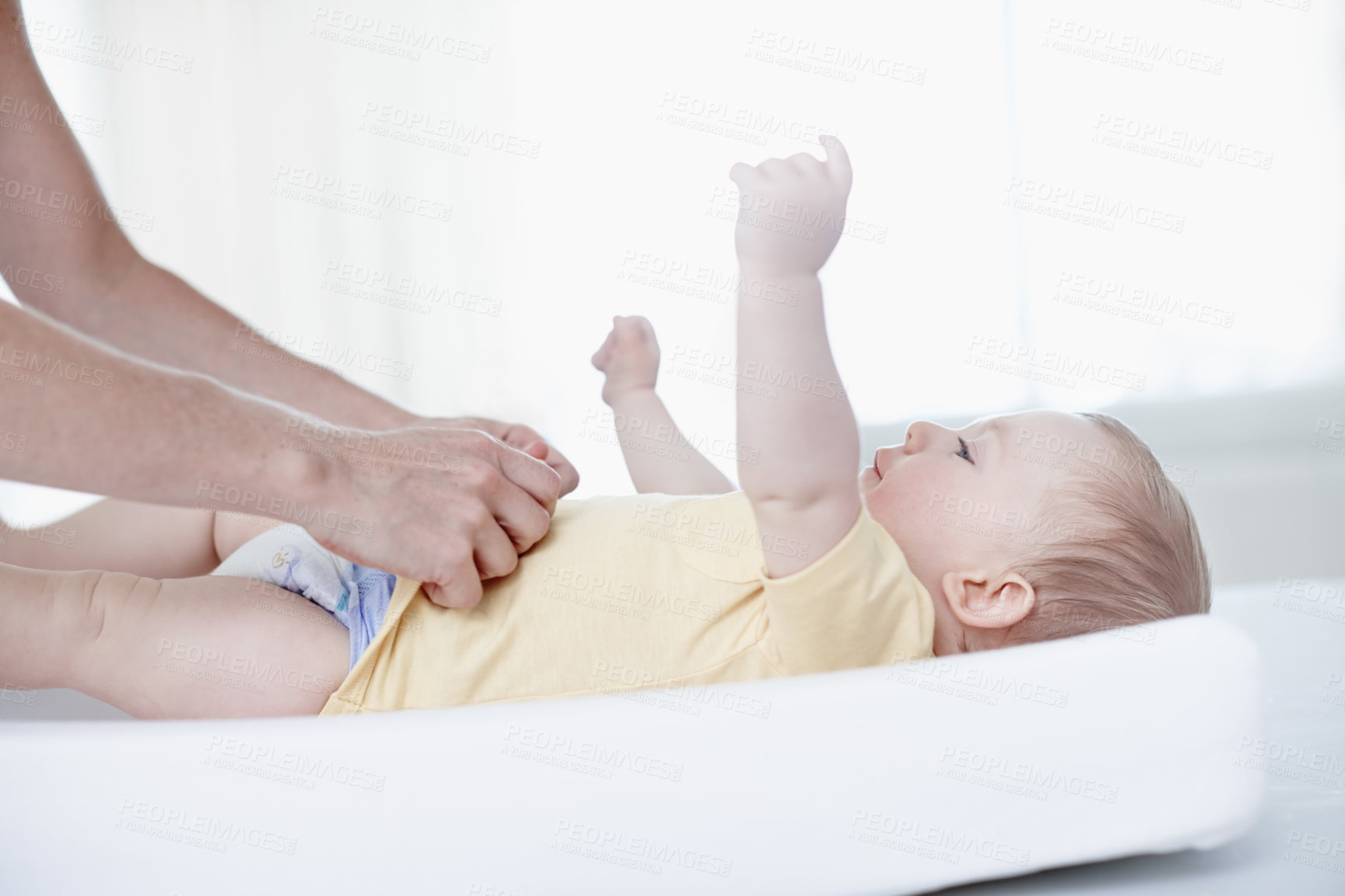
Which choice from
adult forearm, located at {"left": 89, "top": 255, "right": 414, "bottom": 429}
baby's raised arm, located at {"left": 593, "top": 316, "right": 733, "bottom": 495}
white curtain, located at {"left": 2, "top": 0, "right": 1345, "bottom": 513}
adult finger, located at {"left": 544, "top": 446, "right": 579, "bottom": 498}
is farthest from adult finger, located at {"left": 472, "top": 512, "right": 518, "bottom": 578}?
white curtain, located at {"left": 2, "top": 0, "right": 1345, "bottom": 513}

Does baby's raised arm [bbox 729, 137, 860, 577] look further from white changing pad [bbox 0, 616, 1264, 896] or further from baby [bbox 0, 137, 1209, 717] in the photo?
white changing pad [bbox 0, 616, 1264, 896]

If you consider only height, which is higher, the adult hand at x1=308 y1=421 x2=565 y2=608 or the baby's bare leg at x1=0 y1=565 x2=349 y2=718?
the adult hand at x1=308 y1=421 x2=565 y2=608

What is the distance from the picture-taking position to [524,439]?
49.0 inches

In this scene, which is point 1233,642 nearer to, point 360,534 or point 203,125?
point 360,534

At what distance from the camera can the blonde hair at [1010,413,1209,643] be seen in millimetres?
997

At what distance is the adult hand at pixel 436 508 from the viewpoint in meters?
0.82

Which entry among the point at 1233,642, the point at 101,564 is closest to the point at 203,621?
the point at 101,564

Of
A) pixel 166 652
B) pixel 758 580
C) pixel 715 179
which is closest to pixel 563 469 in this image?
pixel 758 580

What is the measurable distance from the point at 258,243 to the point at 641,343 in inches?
111

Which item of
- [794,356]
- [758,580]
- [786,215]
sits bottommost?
[758,580]

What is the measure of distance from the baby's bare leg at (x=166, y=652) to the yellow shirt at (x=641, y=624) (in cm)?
5

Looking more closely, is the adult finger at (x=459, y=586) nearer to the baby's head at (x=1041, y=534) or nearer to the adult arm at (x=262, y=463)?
the adult arm at (x=262, y=463)

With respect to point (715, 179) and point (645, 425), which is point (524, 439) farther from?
point (715, 179)

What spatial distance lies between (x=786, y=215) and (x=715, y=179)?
2.65 meters
